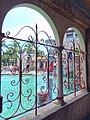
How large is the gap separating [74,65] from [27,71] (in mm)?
1665

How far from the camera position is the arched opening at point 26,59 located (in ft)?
6.45

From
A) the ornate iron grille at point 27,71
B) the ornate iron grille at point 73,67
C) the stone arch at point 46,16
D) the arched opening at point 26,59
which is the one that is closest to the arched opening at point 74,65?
the ornate iron grille at point 73,67

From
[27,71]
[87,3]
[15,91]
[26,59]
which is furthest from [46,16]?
[87,3]

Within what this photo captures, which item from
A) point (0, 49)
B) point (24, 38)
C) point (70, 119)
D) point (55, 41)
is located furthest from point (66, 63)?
point (0, 49)

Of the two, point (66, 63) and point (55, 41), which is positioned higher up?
point (55, 41)

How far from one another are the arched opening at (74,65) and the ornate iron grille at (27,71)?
34 cm

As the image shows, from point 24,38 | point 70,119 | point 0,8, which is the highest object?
point 0,8

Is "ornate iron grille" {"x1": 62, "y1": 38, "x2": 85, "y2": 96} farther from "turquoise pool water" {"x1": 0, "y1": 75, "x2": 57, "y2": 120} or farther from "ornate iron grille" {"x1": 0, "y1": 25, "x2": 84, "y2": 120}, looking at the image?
"turquoise pool water" {"x1": 0, "y1": 75, "x2": 57, "y2": 120}

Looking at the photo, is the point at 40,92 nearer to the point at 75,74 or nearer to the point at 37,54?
the point at 37,54

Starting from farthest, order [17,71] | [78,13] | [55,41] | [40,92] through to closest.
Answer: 1. [78,13]
2. [55,41]
3. [40,92]
4. [17,71]

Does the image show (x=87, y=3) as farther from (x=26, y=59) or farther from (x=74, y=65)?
(x=26, y=59)

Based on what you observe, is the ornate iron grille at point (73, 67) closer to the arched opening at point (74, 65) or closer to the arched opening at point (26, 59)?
the arched opening at point (74, 65)

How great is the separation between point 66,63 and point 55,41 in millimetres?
753

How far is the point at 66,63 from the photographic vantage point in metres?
3.50
